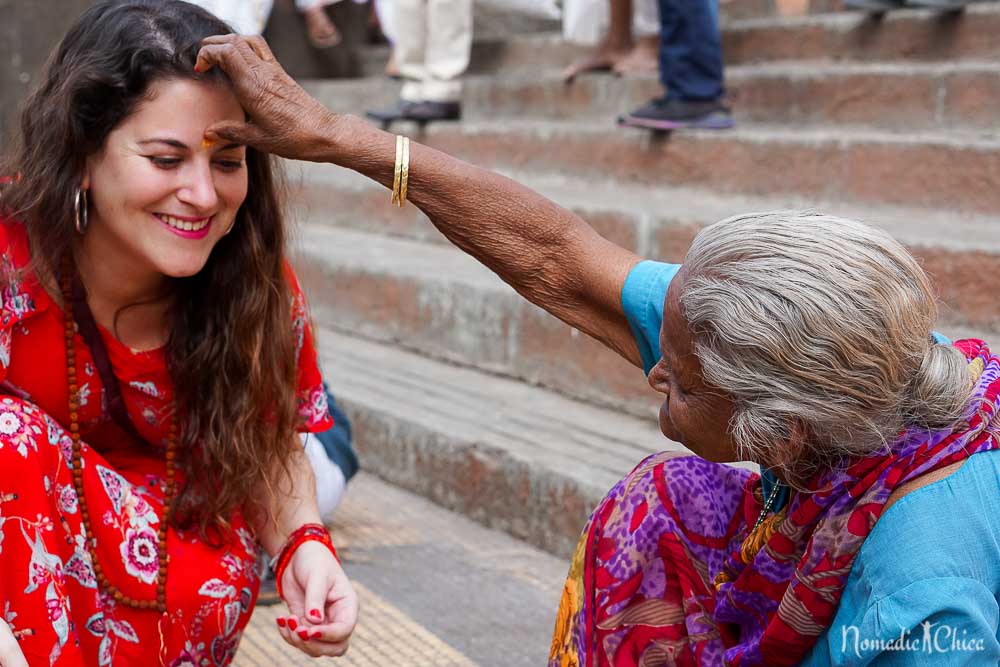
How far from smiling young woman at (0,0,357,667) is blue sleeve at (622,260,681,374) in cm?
66

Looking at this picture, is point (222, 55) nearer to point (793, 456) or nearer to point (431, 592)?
point (793, 456)

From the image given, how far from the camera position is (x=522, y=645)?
2744 mm

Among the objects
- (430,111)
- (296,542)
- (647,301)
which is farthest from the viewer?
(430,111)

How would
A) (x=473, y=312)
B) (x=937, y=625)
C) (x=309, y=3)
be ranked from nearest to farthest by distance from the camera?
(x=937, y=625), (x=473, y=312), (x=309, y=3)

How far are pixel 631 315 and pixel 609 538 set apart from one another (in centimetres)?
37

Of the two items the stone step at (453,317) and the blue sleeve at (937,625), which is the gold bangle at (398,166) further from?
the stone step at (453,317)

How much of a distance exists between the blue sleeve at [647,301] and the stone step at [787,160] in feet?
5.86

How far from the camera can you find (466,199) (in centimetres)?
210

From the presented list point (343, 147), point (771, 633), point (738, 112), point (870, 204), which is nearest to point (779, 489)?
point (771, 633)

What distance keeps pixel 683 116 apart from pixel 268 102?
254cm

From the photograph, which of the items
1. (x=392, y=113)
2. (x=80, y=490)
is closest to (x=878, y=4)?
(x=392, y=113)

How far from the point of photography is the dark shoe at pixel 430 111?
18.2ft

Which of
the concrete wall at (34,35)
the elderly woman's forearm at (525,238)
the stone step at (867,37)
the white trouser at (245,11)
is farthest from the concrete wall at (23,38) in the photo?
the elderly woman's forearm at (525,238)

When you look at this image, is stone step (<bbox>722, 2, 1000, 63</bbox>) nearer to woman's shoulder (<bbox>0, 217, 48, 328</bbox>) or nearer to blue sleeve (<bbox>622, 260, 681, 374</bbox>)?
blue sleeve (<bbox>622, 260, 681, 374</bbox>)
